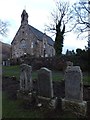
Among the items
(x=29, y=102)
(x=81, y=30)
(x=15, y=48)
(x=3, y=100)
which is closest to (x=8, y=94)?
(x=3, y=100)

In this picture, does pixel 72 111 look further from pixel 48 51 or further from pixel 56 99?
pixel 48 51

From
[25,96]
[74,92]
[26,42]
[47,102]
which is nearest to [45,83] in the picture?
[47,102]

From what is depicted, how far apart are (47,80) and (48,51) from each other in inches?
2261

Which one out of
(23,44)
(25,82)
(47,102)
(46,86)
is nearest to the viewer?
(47,102)

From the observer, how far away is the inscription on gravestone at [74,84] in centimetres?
860

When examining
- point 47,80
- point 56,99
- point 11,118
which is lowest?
point 11,118

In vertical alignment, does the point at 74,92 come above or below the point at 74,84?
below

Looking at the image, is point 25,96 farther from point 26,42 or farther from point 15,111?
point 26,42

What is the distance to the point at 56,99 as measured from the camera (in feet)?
30.2

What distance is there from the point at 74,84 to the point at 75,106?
91cm

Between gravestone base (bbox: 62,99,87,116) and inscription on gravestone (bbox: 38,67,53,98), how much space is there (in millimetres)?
855

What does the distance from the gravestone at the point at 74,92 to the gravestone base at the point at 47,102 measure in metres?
0.42

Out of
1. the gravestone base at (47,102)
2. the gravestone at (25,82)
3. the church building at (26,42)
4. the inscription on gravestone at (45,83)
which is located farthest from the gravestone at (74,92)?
the church building at (26,42)

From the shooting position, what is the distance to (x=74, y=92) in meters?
8.70
